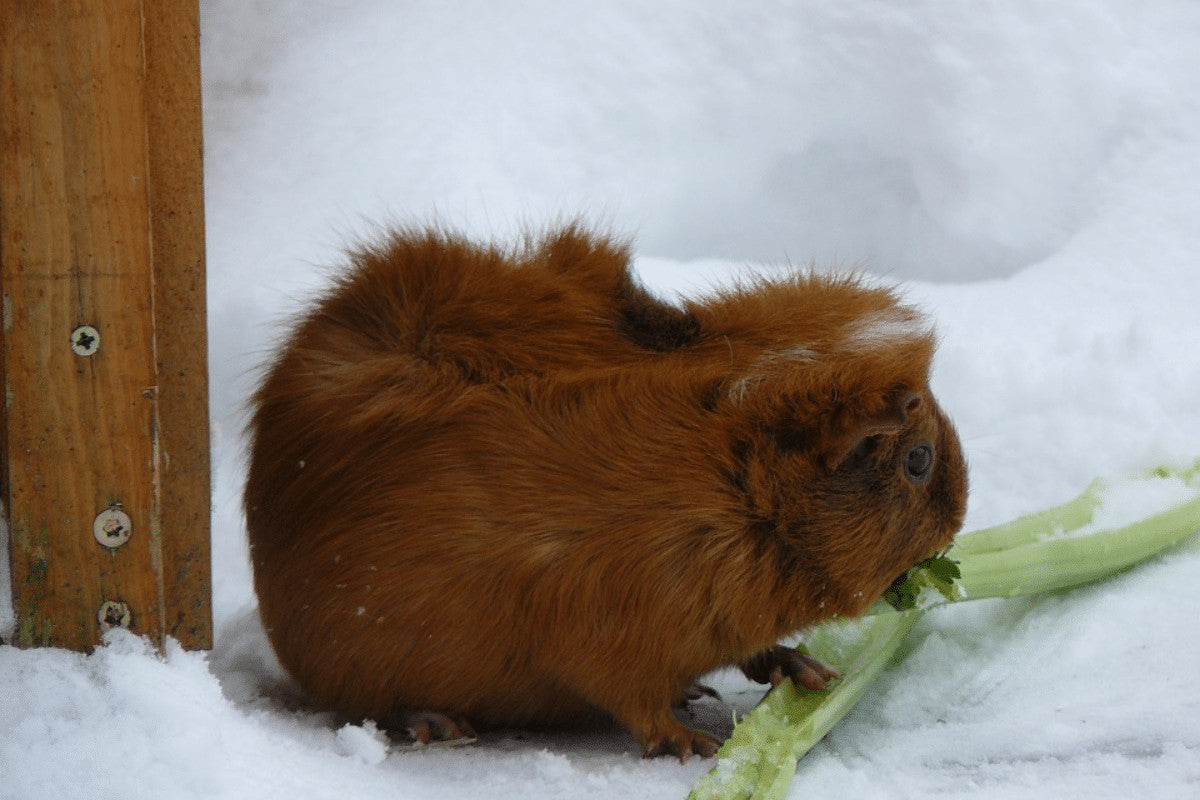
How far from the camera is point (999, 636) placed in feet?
6.91

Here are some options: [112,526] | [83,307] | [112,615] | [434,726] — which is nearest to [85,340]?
[83,307]

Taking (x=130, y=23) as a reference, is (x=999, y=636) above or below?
below

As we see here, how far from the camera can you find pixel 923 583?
201 centimetres

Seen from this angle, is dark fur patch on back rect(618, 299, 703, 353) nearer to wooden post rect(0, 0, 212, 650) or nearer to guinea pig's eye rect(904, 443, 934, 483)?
guinea pig's eye rect(904, 443, 934, 483)

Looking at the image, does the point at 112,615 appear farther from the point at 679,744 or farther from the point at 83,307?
the point at 679,744

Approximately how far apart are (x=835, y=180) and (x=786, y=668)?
2.07m

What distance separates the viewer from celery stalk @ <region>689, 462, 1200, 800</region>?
1.74 metres

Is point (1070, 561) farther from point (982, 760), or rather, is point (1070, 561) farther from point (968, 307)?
point (968, 307)

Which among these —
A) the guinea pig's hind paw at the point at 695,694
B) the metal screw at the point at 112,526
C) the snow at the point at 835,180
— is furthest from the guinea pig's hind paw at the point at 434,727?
the metal screw at the point at 112,526

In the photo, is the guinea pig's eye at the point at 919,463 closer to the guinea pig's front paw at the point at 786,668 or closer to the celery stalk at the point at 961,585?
the celery stalk at the point at 961,585

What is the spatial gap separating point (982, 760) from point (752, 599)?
0.36 metres

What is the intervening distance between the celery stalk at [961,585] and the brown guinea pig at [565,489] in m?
0.12

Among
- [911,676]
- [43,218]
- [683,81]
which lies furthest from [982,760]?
[683,81]

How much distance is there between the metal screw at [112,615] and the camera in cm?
158
